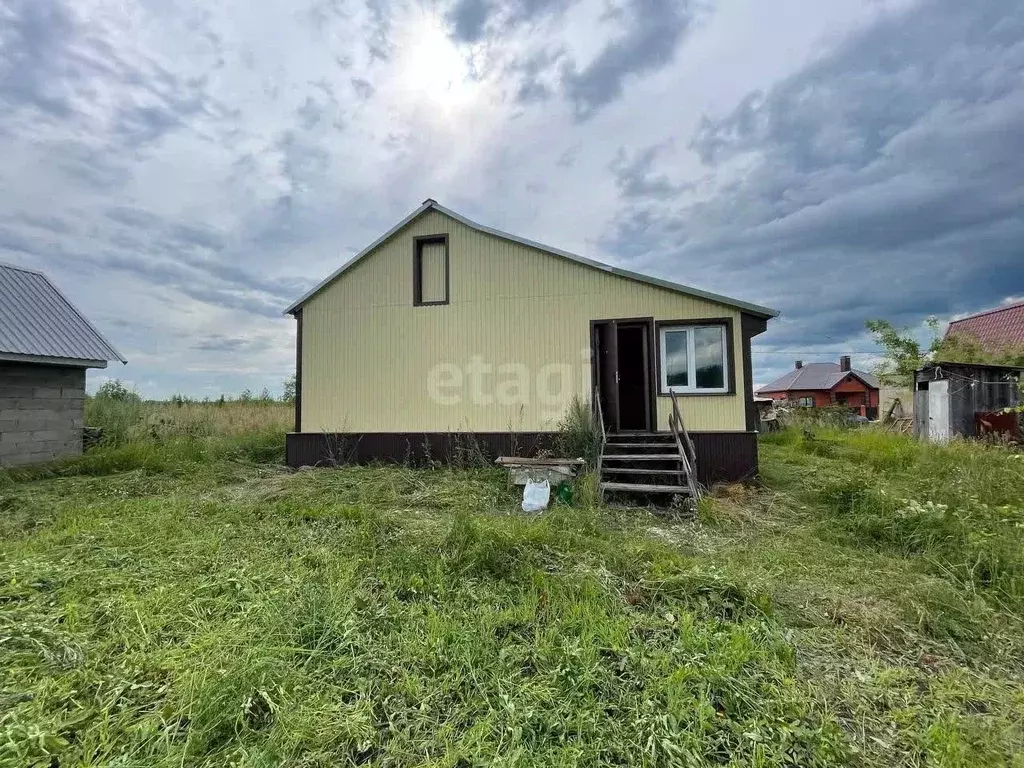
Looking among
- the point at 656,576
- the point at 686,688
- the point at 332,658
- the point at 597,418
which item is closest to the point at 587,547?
the point at 656,576

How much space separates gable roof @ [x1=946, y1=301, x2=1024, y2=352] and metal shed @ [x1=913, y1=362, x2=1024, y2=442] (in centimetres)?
761

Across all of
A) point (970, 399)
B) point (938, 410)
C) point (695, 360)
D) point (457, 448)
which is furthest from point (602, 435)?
point (970, 399)

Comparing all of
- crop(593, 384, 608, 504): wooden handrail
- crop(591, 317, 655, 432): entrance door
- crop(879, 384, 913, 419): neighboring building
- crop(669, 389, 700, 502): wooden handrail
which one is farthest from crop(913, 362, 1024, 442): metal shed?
crop(593, 384, 608, 504): wooden handrail

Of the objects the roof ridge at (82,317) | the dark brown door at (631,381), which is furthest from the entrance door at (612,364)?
the roof ridge at (82,317)

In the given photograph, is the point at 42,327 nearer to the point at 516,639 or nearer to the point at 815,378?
the point at 516,639

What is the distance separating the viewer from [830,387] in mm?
36250

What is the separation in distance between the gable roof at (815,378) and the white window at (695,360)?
35.3 m

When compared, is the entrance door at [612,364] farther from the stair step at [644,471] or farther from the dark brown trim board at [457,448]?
the stair step at [644,471]

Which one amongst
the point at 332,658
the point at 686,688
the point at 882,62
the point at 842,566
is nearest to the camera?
the point at 686,688

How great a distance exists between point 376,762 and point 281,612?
1.44 meters

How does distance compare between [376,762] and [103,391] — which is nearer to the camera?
[376,762]

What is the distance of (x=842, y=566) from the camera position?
13.8ft

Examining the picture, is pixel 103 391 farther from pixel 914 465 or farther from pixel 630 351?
pixel 914 465

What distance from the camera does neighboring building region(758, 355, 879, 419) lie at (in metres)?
36.1
